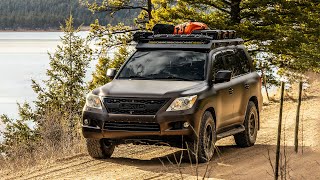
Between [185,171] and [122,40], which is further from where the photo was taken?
[122,40]

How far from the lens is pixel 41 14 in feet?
602

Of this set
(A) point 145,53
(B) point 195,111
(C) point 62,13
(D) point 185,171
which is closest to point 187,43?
(A) point 145,53

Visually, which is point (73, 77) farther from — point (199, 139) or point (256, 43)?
point (199, 139)

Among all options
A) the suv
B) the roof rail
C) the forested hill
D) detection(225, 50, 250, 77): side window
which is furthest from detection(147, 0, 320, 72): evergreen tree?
the forested hill

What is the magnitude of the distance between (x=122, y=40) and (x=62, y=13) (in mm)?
152525

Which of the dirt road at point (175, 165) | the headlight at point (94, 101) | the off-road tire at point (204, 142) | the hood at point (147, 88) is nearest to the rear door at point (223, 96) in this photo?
the off-road tire at point (204, 142)

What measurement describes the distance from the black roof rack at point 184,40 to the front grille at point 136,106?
1.79 meters

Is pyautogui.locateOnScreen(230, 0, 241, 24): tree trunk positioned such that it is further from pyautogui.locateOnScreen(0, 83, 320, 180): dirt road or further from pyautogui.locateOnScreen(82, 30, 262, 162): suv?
pyautogui.locateOnScreen(82, 30, 262, 162): suv

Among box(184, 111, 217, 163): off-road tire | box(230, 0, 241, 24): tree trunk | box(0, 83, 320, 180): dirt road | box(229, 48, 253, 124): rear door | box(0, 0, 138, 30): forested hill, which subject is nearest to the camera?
box(0, 83, 320, 180): dirt road

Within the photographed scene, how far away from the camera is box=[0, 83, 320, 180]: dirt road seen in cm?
995

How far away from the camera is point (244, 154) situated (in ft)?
40.2

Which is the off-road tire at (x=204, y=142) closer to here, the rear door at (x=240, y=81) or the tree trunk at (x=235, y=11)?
the rear door at (x=240, y=81)

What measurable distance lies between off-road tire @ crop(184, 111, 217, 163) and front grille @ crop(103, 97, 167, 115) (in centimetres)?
70

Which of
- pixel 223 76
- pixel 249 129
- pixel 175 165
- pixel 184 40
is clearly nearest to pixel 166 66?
pixel 184 40
